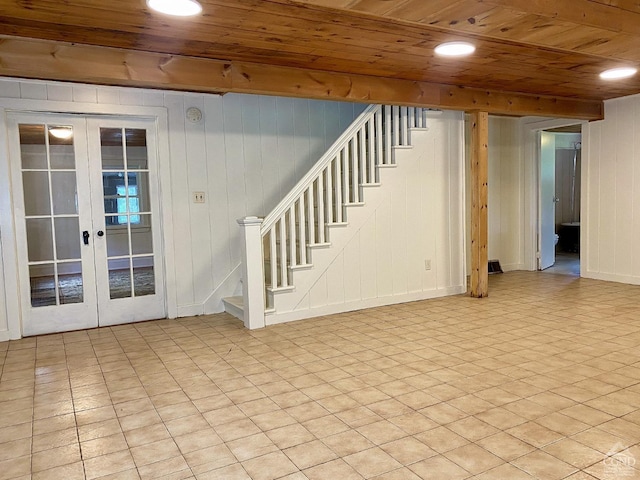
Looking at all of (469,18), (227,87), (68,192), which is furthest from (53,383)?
(469,18)

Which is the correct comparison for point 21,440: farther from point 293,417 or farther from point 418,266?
point 418,266

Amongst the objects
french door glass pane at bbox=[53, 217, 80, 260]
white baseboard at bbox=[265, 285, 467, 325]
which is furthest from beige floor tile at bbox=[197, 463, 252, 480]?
french door glass pane at bbox=[53, 217, 80, 260]

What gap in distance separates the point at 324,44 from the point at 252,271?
2075 millimetres

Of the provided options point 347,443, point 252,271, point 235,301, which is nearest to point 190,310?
point 235,301

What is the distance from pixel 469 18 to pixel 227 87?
1906mm

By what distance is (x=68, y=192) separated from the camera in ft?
14.9

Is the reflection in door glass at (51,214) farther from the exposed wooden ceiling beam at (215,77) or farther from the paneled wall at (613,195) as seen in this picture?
the paneled wall at (613,195)

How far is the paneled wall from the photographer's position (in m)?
5.92

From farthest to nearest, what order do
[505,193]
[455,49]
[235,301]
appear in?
1. [505,193]
2. [235,301]
3. [455,49]

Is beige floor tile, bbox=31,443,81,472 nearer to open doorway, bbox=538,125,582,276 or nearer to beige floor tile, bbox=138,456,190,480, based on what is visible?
beige floor tile, bbox=138,456,190,480

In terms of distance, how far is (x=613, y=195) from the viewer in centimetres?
614

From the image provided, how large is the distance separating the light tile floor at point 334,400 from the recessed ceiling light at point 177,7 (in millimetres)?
2187

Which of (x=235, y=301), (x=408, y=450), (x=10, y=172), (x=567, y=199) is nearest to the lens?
(x=408, y=450)

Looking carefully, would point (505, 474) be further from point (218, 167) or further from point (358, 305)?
point (218, 167)
